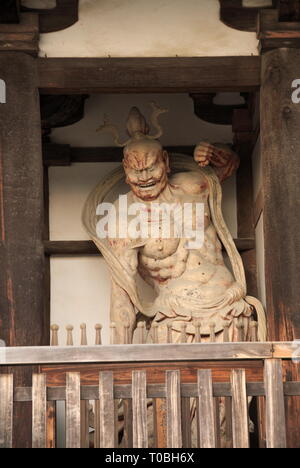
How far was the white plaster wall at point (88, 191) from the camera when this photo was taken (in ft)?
37.3

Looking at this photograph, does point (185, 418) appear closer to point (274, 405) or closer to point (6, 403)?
point (274, 405)

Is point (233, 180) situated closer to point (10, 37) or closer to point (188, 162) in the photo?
point (188, 162)

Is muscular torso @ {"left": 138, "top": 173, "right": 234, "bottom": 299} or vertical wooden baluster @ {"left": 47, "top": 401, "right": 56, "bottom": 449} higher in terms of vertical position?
muscular torso @ {"left": 138, "top": 173, "right": 234, "bottom": 299}

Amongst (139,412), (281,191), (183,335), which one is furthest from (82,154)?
(139,412)

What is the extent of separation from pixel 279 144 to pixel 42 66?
166 cm

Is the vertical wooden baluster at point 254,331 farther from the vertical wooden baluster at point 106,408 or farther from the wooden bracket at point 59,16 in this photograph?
the wooden bracket at point 59,16

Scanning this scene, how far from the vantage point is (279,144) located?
981 cm

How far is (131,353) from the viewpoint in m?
8.81

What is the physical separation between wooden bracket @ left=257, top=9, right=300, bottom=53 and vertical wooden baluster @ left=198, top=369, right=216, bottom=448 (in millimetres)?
2626

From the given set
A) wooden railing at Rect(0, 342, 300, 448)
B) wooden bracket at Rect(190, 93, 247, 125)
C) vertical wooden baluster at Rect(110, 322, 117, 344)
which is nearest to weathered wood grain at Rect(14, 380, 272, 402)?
wooden railing at Rect(0, 342, 300, 448)

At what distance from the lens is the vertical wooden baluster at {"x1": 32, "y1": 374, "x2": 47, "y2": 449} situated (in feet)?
27.9

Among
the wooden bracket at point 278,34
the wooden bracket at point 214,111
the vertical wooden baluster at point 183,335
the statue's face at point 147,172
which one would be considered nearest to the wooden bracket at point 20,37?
the statue's face at point 147,172

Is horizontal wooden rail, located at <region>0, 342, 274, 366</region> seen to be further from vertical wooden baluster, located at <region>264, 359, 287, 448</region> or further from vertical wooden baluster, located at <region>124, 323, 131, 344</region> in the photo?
vertical wooden baluster, located at <region>124, 323, 131, 344</region>
